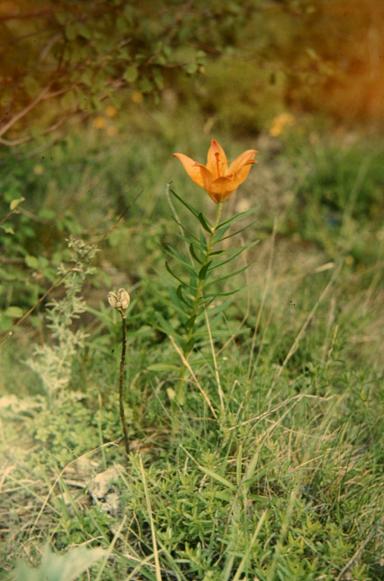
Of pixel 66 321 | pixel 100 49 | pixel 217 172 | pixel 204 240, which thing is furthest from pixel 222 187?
pixel 100 49

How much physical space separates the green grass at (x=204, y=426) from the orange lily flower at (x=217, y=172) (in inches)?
12.8

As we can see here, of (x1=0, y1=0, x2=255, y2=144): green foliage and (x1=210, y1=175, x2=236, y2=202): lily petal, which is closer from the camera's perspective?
(x1=210, y1=175, x2=236, y2=202): lily petal

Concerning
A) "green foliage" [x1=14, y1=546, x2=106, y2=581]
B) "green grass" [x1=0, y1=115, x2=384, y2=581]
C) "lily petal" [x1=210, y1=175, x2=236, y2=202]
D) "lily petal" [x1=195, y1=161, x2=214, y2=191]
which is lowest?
"green grass" [x1=0, y1=115, x2=384, y2=581]

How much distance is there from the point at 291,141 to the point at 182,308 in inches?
94.9

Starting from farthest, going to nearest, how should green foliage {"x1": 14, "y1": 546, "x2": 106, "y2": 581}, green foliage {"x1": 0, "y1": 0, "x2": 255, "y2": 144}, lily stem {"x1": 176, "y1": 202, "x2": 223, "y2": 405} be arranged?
1. green foliage {"x1": 0, "y1": 0, "x2": 255, "y2": 144}
2. lily stem {"x1": 176, "y1": 202, "x2": 223, "y2": 405}
3. green foliage {"x1": 14, "y1": 546, "x2": 106, "y2": 581}

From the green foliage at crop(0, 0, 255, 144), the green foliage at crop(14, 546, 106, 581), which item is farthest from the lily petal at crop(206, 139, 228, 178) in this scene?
the green foliage at crop(14, 546, 106, 581)

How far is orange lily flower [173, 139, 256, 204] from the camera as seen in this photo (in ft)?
5.90

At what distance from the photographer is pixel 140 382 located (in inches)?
91.9

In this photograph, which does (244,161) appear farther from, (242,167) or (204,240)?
(204,240)

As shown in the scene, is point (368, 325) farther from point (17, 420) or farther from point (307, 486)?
point (17, 420)

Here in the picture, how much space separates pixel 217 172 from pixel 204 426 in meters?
0.73

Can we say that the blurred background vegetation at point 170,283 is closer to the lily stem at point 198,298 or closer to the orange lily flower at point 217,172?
the lily stem at point 198,298

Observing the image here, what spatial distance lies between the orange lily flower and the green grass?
0.32 metres

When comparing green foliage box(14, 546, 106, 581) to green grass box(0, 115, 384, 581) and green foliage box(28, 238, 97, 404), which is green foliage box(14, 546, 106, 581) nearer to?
green grass box(0, 115, 384, 581)
